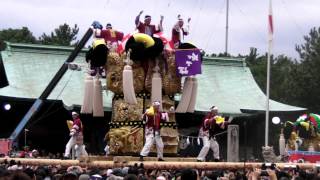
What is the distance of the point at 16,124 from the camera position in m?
31.3

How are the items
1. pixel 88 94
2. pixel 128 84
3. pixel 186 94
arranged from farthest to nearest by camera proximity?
pixel 88 94
pixel 186 94
pixel 128 84

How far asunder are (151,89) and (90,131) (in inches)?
450

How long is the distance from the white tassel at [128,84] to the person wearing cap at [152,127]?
56 centimetres

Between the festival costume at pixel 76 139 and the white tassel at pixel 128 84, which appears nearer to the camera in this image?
the white tassel at pixel 128 84

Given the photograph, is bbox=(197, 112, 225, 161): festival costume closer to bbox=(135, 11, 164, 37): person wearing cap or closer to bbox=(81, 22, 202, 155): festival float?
bbox=(81, 22, 202, 155): festival float

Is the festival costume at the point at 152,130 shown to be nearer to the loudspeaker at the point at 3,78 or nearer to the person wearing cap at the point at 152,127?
the person wearing cap at the point at 152,127

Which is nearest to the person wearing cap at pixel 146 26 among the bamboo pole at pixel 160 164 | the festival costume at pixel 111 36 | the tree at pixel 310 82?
the festival costume at pixel 111 36

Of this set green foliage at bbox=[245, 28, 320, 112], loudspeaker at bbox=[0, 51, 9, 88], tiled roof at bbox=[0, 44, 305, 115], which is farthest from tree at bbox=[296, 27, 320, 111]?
loudspeaker at bbox=[0, 51, 9, 88]

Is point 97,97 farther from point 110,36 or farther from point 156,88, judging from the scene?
point 156,88

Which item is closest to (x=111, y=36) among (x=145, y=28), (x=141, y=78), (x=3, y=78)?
(x=145, y=28)

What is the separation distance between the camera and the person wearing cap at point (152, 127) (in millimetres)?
19297

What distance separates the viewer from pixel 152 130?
19469 mm

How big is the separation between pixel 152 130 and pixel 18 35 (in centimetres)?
4060

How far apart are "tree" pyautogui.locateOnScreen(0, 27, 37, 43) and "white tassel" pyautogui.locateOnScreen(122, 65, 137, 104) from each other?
1520 inches
